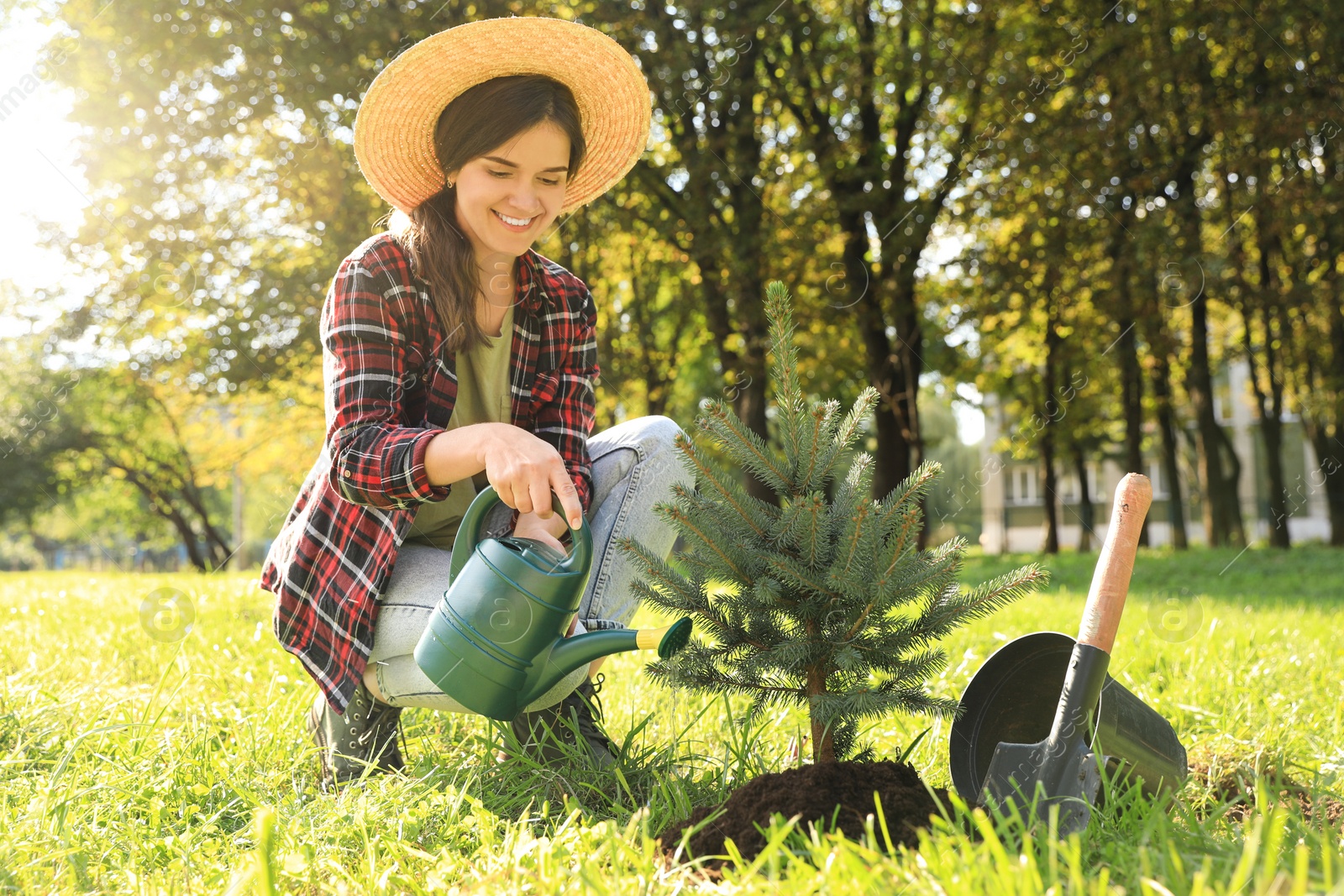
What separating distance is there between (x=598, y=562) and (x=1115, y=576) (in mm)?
1158

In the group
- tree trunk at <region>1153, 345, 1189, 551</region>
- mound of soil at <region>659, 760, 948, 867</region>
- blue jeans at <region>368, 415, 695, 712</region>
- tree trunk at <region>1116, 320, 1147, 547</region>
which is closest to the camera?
mound of soil at <region>659, 760, 948, 867</region>

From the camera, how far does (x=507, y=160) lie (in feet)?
7.52

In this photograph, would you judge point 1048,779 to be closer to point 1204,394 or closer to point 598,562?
point 598,562

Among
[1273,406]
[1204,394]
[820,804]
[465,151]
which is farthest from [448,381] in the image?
[1273,406]

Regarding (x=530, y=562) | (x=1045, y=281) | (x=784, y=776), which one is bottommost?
(x=784, y=776)

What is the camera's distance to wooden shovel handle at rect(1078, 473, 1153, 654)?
1.77 metres

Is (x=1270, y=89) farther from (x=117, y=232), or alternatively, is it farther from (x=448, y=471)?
(x=117, y=232)

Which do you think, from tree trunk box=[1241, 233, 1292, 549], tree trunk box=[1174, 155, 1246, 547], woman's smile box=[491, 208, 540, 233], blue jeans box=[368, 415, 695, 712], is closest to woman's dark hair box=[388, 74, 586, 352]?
woman's smile box=[491, 208, 540, 233]

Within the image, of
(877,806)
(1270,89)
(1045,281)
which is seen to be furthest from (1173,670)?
(1270,89)

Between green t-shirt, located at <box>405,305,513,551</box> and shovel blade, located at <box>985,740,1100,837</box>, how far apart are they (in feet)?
4.62

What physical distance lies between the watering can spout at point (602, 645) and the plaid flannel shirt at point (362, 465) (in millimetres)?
455

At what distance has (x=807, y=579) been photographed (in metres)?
1.85

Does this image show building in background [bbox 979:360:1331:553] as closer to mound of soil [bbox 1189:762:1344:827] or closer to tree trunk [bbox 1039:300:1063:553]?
tree trunk [bbox 1039:300:1063:553]

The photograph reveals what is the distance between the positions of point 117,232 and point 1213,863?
492 inches
